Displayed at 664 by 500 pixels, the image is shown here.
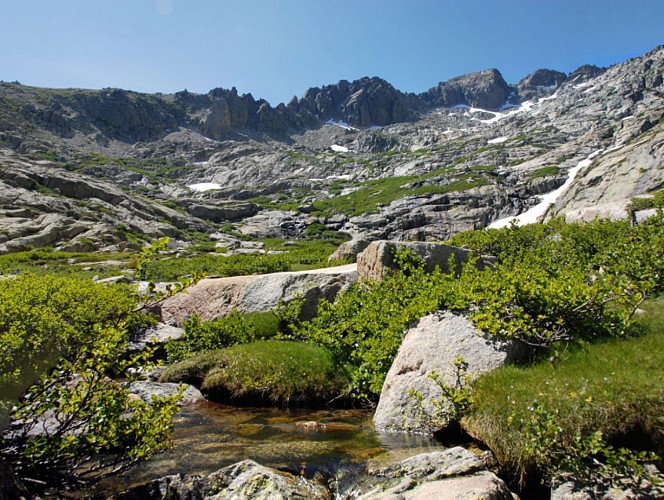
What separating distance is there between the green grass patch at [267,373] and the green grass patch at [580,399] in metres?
5.22

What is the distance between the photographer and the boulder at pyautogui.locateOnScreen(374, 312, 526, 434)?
7852 mm

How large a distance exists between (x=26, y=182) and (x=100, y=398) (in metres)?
147

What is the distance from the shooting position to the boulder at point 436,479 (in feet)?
16.5

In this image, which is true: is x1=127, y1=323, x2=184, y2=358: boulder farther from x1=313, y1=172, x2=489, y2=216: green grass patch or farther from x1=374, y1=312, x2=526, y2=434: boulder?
x1=313, y1=172, x2=489, y2=216: green grass patch

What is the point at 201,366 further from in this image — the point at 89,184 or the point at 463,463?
the point at 89,184

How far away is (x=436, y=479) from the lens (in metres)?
5.52

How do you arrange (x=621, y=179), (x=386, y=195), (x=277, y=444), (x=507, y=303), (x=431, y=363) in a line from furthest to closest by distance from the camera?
1. (x=386, y=195)
2. (x=621, y=179)
3. (x=507, y=303)
4. (x=431, y=363)
5. (x=277, y=444)

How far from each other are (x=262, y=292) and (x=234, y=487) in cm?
1309

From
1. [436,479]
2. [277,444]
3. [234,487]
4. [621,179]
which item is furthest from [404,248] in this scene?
[621,179]

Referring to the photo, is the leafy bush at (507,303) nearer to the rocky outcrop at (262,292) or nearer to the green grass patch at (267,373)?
the green grass patch at (267,373)

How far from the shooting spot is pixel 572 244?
18.0 meters

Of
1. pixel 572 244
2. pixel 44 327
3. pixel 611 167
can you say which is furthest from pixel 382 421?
pixel 611 167

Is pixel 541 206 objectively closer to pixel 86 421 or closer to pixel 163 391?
pixel 163 391

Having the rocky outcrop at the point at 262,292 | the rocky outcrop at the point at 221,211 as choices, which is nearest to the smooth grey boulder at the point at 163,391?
the rocky outcrop at the point at 262,292
